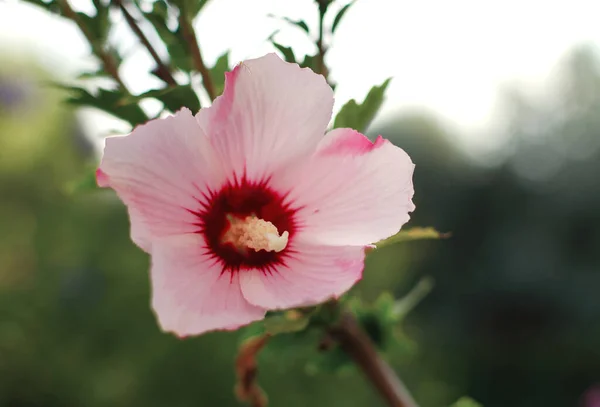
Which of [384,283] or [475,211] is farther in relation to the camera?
[475,211]

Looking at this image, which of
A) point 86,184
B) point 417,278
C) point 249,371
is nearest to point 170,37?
point 86,184

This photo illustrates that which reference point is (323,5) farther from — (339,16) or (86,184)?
(86,184)

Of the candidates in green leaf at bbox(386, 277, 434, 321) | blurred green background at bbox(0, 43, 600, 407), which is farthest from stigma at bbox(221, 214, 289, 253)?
blurred green background at bbox(0, 43, 600, 407)

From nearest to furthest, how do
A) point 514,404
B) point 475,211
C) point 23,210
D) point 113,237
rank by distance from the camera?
point 113,237
point 23,210
point 514,404
point 475,211

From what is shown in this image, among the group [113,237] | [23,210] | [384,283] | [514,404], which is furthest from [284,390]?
[514,404]

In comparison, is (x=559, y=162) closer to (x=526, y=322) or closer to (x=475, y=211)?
(x=475, y=211)
